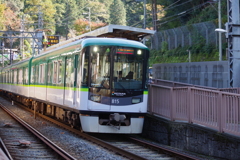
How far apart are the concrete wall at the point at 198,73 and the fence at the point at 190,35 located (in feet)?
25.6

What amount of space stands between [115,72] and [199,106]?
2716mm

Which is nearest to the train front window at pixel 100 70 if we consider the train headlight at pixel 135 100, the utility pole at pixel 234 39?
the train headlight at pixel 135 100

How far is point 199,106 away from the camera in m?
10.6

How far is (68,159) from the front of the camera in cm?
873

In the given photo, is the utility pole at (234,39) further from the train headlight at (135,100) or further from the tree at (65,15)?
the tree at (65,15)

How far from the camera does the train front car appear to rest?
1188cm

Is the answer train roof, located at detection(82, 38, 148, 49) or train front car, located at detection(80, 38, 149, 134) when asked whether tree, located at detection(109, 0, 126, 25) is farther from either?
train front car, located at detection(80, 38, 149, 134)

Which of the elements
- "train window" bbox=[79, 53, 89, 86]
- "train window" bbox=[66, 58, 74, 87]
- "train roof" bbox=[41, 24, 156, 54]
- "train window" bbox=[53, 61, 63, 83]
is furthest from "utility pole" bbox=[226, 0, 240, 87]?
"train window" bbox=[53, 61, 63, 83]

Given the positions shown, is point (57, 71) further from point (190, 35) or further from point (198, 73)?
point (190, 35)

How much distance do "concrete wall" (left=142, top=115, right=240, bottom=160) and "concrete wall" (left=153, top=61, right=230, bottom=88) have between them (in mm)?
9561

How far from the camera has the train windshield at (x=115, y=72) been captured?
1190 cm

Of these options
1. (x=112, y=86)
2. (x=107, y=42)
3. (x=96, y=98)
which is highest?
(x=107, y=42)

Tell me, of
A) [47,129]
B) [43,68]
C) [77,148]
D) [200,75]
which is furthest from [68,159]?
[200,75]

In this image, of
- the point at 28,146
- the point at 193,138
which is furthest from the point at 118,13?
the point at 193,138
